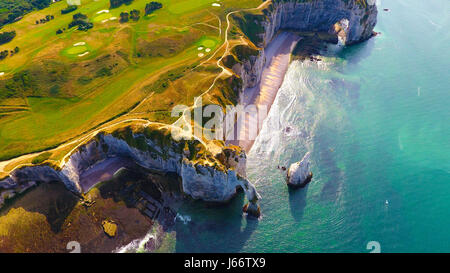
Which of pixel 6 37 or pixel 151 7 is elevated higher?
pixel 151 7

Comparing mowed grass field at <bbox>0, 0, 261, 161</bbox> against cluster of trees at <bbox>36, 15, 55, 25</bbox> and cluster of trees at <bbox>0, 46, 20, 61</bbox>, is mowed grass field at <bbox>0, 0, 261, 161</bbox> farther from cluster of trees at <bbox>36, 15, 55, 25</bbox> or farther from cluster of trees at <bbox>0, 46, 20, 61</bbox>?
cluster of trees at <bbox>36, 15, 55, 25</bbox>

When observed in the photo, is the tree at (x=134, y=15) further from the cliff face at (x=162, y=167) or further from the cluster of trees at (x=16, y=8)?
the cliff face at (x=162, y=167)

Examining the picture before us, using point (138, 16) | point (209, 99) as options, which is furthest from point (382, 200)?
point (138, 16)

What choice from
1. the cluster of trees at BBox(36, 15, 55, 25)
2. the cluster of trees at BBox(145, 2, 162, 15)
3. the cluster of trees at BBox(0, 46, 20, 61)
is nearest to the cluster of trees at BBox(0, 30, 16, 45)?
the cluster of trees at BBox(0, 46, 20, 61)

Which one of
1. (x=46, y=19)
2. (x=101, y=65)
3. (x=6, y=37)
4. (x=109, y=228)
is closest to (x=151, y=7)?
(x=101, y=65)

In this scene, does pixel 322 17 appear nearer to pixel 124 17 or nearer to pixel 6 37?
pixel 124 17

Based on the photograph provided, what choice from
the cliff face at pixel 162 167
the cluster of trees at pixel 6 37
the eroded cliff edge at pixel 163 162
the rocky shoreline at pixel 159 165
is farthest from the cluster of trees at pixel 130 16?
the cliff face at pixel 162 167

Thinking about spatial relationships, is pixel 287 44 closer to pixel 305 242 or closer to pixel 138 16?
pixel 138 16
